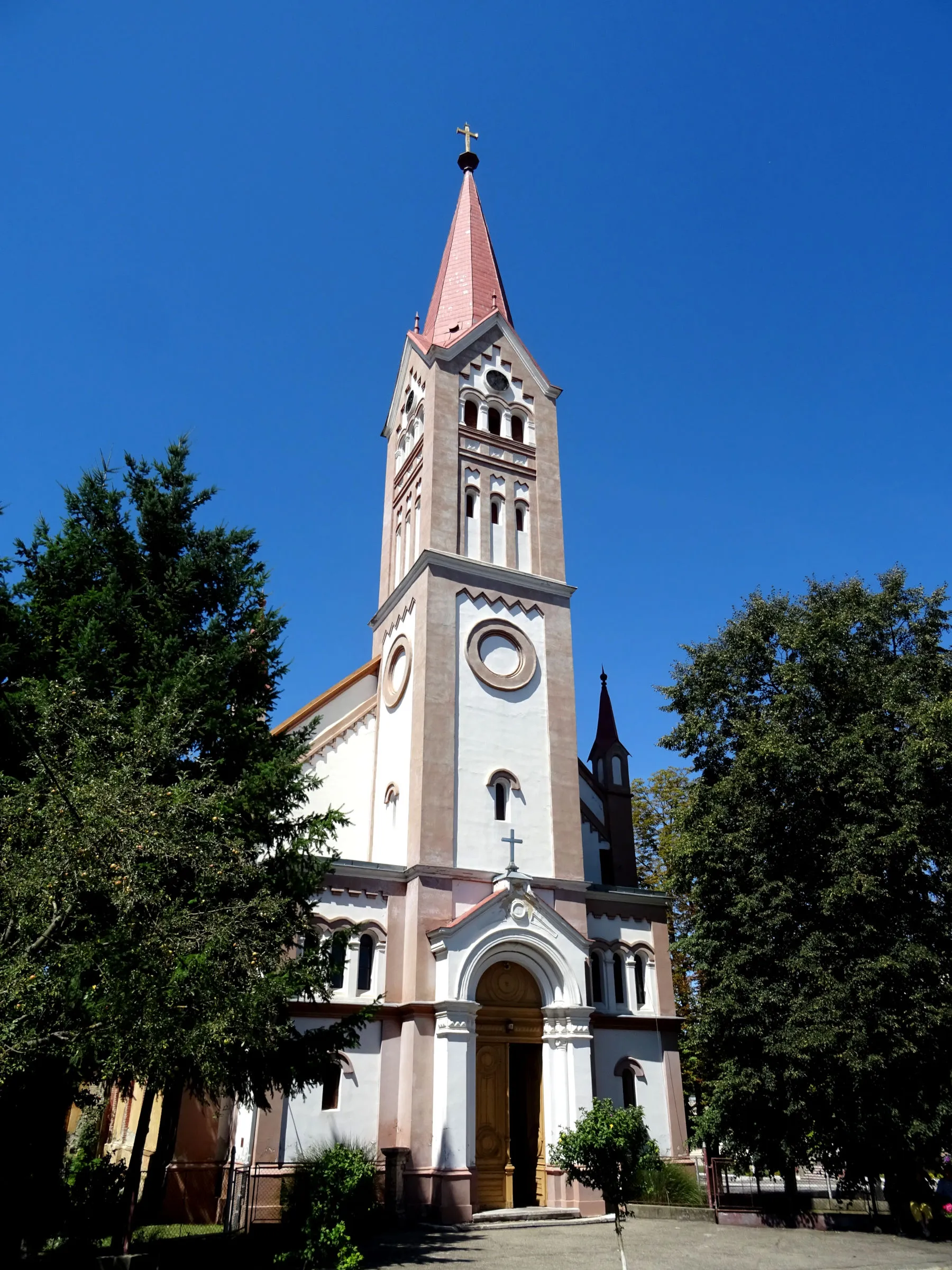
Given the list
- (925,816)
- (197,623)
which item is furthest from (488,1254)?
(197,623)

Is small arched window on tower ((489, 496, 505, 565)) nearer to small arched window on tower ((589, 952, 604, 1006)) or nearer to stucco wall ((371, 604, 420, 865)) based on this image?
stucco wall ((371, 604, 420, 865))

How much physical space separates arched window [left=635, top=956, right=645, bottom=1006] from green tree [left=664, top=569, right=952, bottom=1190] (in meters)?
2.34

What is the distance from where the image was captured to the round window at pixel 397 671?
2411 cm

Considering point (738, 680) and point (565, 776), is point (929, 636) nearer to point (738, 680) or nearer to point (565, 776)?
point (738, 680)

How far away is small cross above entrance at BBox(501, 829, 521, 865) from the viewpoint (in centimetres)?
2134

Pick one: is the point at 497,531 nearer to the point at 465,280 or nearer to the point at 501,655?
the point at 501,655

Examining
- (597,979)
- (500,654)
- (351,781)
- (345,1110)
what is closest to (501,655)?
(500,654)

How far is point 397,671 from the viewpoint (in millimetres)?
24859

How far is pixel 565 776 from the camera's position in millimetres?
23312

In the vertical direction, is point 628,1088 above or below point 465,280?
below

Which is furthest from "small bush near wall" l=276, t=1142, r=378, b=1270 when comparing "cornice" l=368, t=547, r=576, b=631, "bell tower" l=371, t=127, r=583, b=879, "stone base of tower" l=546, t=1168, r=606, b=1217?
"cornice" l=368, t=547, r=576, b=631

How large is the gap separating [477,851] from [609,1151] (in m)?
8.84

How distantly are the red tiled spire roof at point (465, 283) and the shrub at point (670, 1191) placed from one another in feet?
75.0

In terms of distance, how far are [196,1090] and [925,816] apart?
1391cm
